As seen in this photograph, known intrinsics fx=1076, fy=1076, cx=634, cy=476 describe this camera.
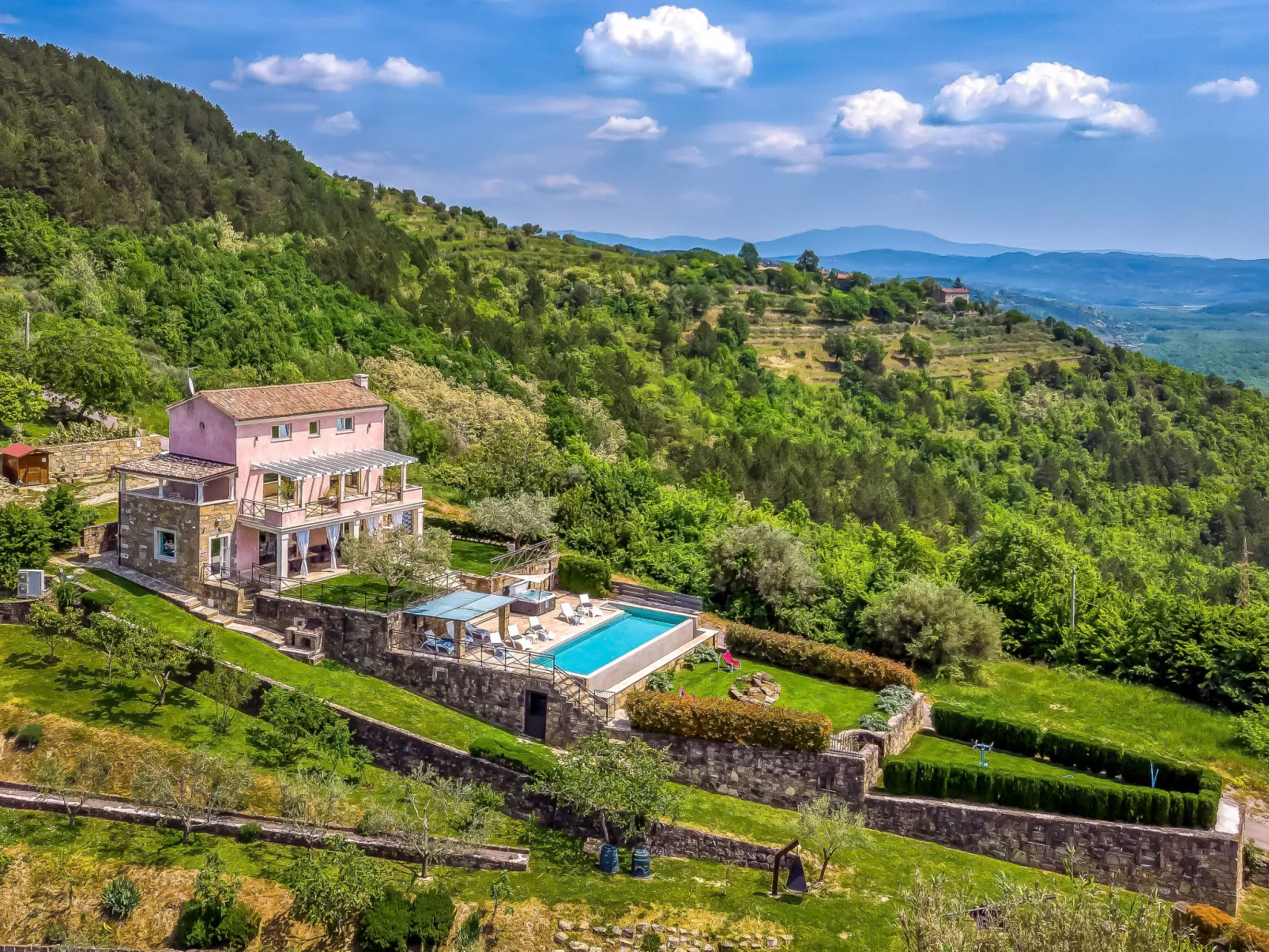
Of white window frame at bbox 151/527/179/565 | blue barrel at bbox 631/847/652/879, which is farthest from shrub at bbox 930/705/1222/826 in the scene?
white window frame at bbox 151/527/179/565

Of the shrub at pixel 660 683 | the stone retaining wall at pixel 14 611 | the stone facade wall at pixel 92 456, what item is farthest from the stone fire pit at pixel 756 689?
the stone facade wall at pixel 92 456

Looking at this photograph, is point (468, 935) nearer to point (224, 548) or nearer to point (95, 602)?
point (95, 602)

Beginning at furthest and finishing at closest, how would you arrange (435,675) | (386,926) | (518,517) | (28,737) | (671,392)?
(671,392)
(518,517)
(435,675)
(28,737)
(386,926)

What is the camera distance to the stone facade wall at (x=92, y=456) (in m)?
37.0

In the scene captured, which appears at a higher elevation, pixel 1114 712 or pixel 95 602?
pixel 95 602

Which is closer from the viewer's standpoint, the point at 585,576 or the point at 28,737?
the point at 28,737

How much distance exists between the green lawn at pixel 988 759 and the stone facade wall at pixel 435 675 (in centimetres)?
820

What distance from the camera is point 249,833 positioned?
21875mm

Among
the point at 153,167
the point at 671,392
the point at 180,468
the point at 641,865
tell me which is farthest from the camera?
the point at 671,392

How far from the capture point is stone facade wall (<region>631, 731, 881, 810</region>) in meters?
25.3

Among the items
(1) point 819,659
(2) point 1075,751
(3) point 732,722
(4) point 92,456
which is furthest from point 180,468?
(2) point 1075,751

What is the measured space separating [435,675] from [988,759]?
46.6 ft

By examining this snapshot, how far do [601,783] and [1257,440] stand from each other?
10004 centimetres

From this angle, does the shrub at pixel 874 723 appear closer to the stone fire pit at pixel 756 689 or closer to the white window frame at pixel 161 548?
the stone fire pit at pixel 756 689
